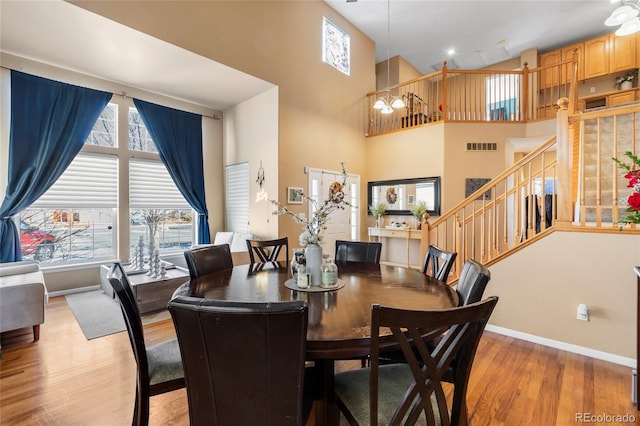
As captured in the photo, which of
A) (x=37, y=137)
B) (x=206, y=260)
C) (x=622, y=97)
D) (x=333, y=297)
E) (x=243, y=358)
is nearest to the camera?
(x=243, y=358)

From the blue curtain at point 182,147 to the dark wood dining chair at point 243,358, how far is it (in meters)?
5.09

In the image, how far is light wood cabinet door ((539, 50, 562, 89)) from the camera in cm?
620

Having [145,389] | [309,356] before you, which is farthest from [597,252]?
[145,389]

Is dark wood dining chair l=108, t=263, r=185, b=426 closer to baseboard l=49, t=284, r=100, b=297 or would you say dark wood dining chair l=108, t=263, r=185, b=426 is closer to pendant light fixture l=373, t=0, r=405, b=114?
baseboard l=49, t=284, r=100, b=297

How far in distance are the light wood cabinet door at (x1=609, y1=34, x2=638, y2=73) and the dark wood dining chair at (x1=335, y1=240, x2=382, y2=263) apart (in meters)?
6.82

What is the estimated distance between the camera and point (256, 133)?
5.34 metres

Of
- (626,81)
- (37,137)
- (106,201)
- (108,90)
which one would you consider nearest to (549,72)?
(626,81)

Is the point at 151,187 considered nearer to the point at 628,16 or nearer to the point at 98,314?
the point at 98,314

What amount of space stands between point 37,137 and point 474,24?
26.1 ft

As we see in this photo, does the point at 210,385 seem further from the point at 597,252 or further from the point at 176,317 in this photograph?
the point at 597,252

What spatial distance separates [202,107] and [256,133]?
1.44 meters

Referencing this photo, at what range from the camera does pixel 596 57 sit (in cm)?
609

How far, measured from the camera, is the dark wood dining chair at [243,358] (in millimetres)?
875

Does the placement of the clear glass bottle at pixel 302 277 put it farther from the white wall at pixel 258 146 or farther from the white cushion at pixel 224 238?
the white cushion at pixel 224 238
